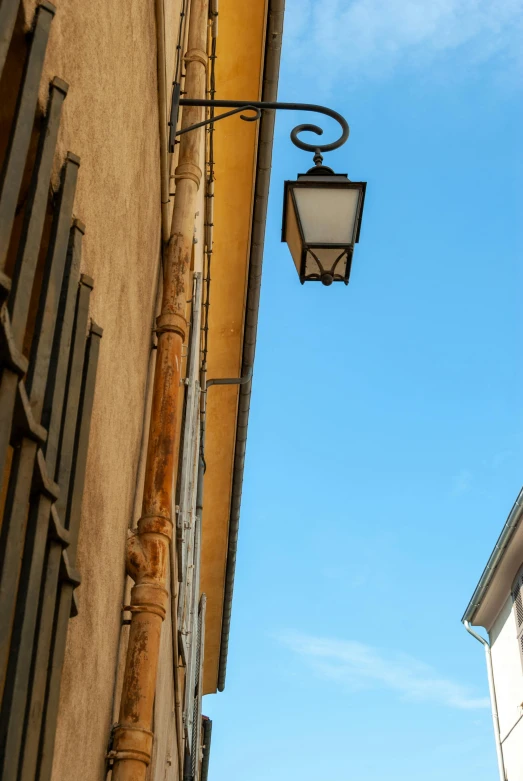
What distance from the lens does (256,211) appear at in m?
9.66

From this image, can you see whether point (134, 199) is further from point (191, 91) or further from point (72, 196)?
point (191, 91)

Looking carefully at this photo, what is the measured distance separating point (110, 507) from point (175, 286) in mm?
1611

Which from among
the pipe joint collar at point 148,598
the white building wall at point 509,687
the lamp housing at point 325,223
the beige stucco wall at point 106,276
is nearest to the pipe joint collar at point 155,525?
the beige stucco wall at point 106,276

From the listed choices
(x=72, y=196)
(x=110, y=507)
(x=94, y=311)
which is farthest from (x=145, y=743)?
(x=72, y=196)

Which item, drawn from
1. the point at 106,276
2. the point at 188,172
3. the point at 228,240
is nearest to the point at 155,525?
the point at 106,276

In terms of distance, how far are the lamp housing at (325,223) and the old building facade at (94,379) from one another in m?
0.55

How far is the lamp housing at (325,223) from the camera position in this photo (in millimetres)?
5109

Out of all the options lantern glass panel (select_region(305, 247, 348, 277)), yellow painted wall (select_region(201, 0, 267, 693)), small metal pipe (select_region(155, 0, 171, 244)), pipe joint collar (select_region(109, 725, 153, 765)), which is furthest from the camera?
yellow painted wall (select_region(201, 0, 267, 693))

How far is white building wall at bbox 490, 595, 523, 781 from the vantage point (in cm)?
1716

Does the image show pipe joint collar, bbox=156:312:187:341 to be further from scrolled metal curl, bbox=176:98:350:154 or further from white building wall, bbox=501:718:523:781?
white building wall, bbox=501:718:523:781

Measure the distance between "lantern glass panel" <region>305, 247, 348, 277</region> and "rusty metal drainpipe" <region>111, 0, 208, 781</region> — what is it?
1.95ft

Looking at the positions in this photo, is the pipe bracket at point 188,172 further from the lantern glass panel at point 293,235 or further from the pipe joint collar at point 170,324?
Result: the pipe joint collar at point 170,324

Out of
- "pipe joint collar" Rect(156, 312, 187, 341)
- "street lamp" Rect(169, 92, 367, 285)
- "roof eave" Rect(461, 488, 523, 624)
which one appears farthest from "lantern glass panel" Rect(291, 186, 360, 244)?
"roof eave" Rect(461, 488, 523, 624)

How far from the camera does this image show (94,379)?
253 centimetres
